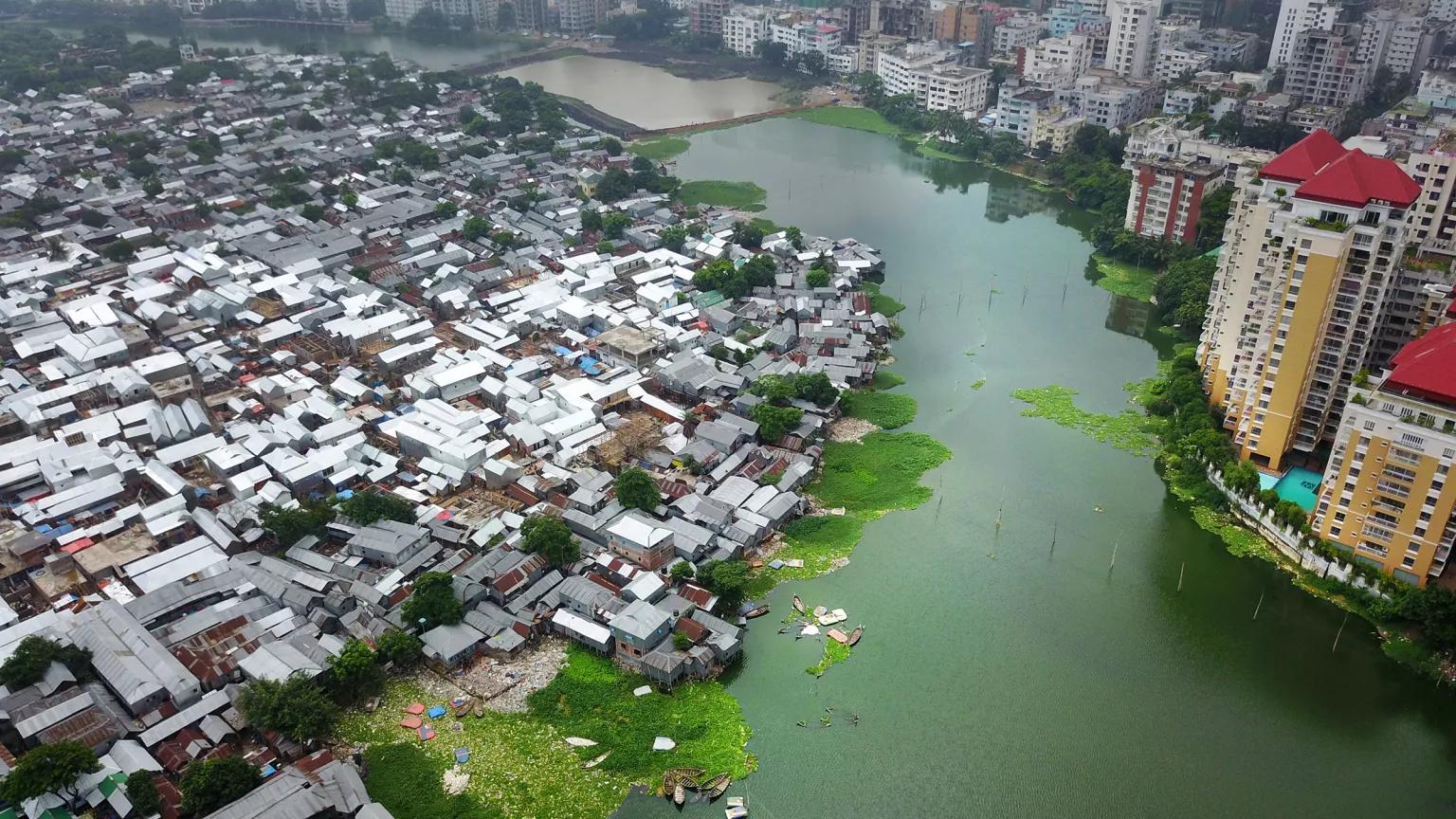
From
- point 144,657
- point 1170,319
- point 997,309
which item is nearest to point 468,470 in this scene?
point 144,657

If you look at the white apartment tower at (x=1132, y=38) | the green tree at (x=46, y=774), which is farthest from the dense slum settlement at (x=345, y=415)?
the white apartment tower at (x=1132, y=38)

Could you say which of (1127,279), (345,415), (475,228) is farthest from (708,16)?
(345,415)

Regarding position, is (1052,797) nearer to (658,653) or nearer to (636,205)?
(658,653)

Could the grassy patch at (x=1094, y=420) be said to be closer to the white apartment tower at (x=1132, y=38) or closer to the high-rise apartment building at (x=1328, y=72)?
the high-rise apartment building at (x=1328, y=72)

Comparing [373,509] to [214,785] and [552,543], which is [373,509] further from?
[214,785]

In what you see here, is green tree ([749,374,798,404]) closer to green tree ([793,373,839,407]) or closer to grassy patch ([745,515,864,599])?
green tree ([793,373,839,407])

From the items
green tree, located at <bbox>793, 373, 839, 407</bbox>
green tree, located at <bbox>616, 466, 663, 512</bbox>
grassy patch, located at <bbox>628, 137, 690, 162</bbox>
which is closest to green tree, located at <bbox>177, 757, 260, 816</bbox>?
green tree, located at <bbox>616, 466, 663, 512</bbox>
